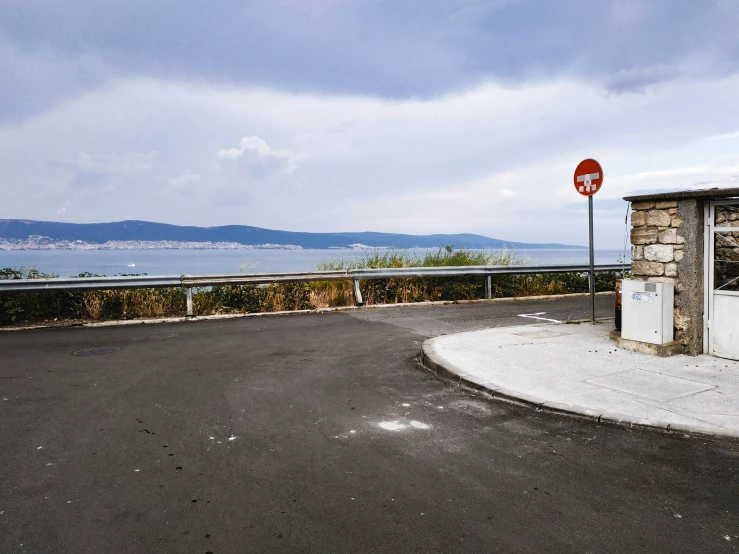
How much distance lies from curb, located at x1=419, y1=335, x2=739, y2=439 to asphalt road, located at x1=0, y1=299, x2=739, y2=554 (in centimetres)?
11

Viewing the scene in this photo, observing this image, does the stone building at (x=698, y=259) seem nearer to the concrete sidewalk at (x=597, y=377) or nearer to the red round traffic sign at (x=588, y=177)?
the concrete sidewalk at (x=597, y=377)

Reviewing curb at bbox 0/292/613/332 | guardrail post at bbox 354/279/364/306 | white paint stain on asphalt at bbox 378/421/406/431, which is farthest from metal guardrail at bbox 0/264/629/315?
white paint stain on asphalt at bbox 378/421/406/431

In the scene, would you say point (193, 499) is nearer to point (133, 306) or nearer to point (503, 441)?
point (503, 441)

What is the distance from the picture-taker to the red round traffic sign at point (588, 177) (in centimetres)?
1027

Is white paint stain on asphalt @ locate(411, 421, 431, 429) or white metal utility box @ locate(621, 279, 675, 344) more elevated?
white metal utility box @ locate(621, 279, 675, 344)

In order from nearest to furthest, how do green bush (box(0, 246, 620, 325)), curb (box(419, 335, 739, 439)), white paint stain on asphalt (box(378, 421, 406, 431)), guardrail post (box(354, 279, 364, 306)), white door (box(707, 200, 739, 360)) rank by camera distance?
1. curb (box(419, 335, 739, 439))
2. white paint stain on asphalt (box(378, 421, 406, 431))
3. white door (box(707, 200, 739, 360))
4. green bush (box(0, 246, 620, 325))
5. guardrail post (box(354, 279, 364, 306))

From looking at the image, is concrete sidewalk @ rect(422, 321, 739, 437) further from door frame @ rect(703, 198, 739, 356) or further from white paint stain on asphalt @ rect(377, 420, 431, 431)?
white paint stain on asphalt @ rect(377, 420, 431, 431)

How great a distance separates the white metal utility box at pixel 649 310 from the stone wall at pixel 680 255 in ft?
0.49

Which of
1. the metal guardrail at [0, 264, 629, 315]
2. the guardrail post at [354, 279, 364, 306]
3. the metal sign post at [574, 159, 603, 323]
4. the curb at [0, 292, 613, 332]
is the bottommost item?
the curb at [0, 292, 613, 332]

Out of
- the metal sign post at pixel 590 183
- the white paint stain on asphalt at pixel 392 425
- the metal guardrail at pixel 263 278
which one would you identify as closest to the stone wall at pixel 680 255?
the metal sign post at pixel 590 183

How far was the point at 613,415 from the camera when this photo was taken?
199 inches

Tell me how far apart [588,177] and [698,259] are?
3.67 metres

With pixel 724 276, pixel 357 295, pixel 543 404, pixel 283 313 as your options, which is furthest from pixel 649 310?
pixel 283 313

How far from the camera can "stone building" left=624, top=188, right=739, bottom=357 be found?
280 inches
